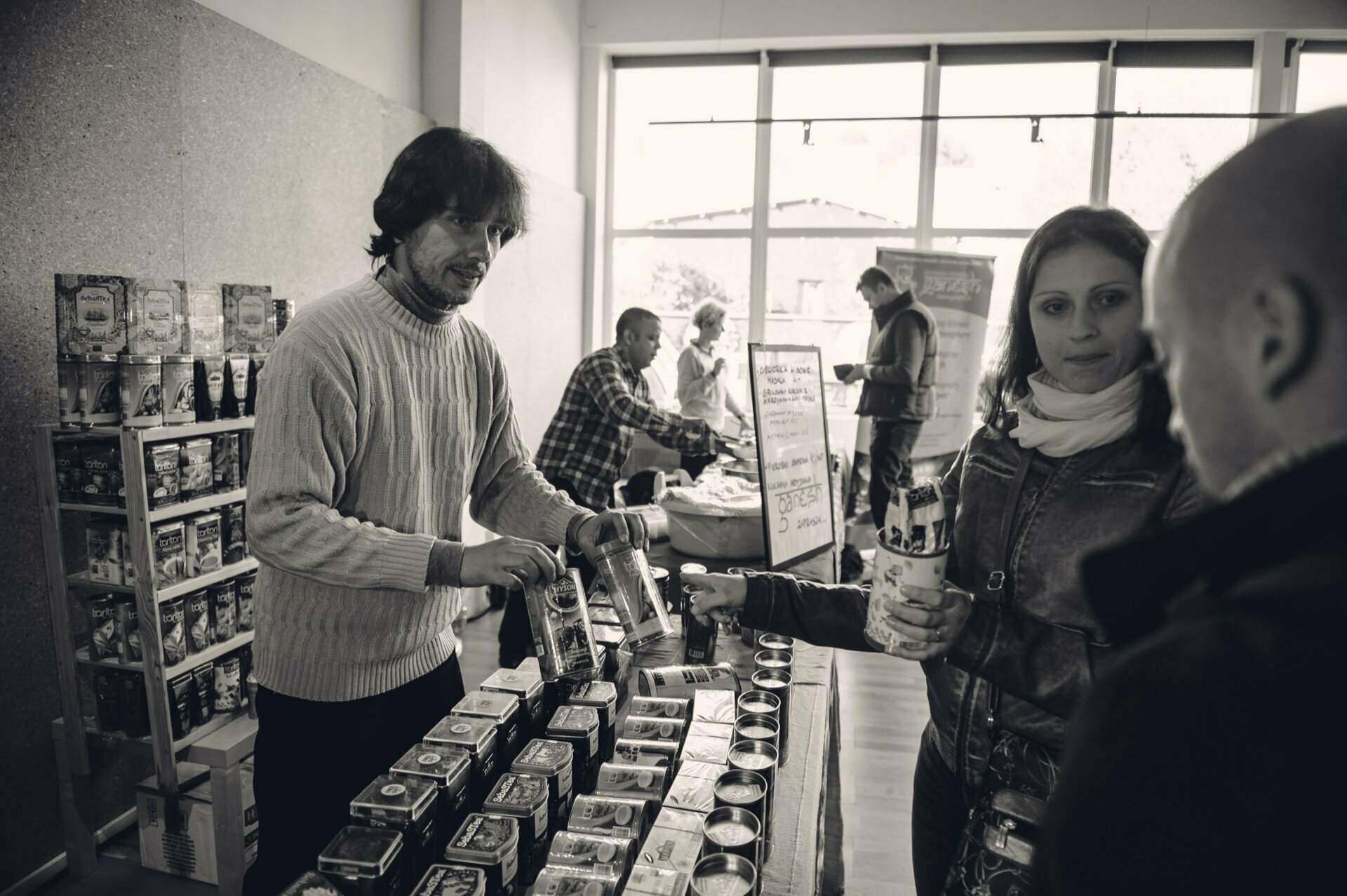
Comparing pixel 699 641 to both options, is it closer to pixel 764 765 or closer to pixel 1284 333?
pixel 764 765

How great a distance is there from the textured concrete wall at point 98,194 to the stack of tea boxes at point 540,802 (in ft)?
5.50

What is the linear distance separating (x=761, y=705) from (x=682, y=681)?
227 mm

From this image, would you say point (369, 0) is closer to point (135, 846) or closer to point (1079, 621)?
point (135, 846)

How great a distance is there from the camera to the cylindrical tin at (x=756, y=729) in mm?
A: 1335

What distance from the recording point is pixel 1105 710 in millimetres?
456

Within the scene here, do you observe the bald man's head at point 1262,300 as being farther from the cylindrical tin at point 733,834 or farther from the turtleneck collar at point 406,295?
the turtleneck collar at point 406,295

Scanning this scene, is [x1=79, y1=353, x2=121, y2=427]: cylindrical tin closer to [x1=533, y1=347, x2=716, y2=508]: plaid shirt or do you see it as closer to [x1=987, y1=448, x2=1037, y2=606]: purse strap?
[x1=533, y1=347, x2=716, y2=508]: plaid shirt

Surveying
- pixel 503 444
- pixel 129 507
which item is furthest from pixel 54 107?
pixel 503 444

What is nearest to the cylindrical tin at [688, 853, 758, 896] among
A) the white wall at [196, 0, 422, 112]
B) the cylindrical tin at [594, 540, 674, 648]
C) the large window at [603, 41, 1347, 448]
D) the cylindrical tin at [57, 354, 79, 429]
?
the cylindrical tin at [594, 540, 674, 648]

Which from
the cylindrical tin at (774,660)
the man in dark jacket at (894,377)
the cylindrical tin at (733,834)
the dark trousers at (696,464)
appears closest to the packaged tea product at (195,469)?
the cylindrical tin at (774,660)

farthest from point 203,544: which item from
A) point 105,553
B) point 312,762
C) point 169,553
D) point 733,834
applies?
point 733,834

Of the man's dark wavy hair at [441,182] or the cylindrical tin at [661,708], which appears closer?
the cylindrical tin at [661,708]

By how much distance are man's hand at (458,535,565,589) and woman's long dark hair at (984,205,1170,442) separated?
76cm

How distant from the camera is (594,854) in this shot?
1.04 metres
